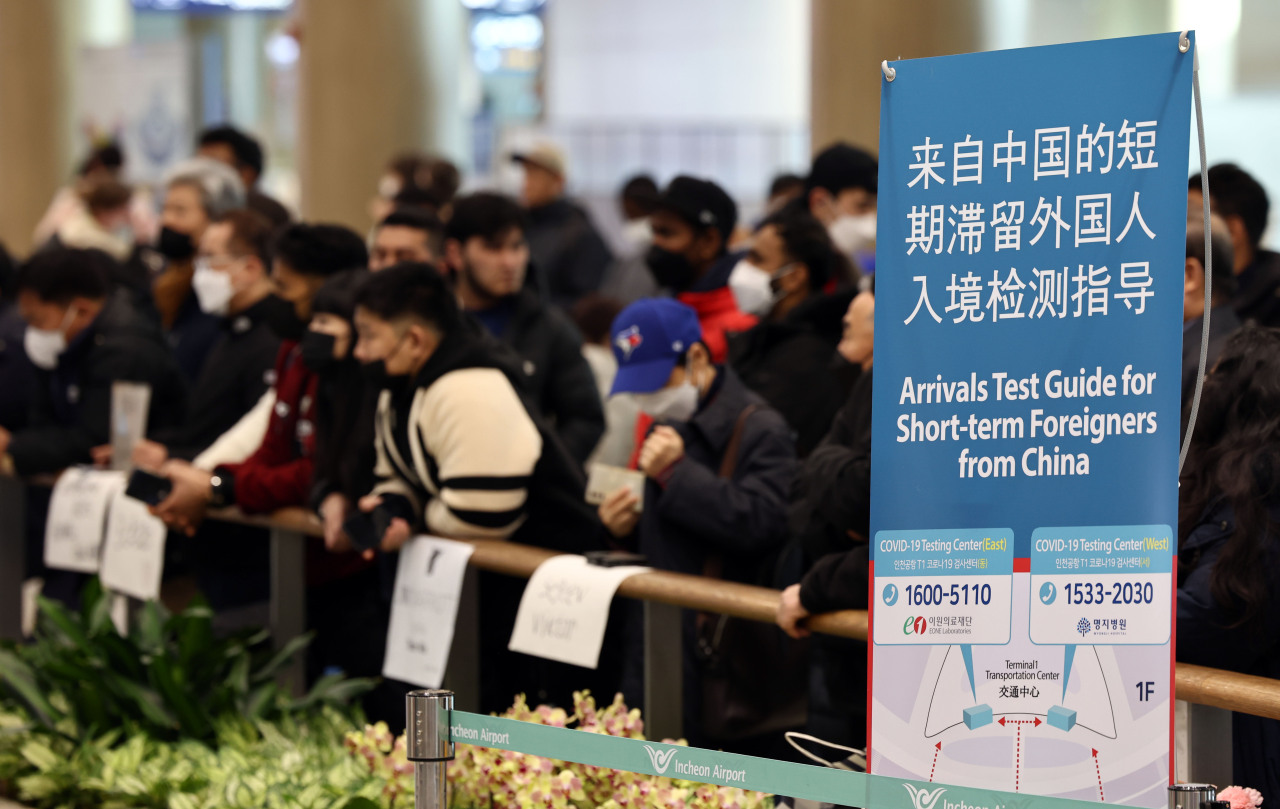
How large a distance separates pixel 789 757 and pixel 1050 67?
2155 millimetres

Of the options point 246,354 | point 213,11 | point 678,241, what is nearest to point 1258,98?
point 678,241

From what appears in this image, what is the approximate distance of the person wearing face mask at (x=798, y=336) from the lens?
480cm

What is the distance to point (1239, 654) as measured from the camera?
305 centimetres

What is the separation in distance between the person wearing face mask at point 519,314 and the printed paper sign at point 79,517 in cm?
147

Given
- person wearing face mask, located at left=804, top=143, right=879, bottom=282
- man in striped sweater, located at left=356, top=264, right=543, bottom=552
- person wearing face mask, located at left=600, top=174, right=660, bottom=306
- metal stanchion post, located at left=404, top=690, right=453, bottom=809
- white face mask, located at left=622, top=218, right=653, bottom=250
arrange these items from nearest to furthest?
1. metal stanchion post, located at left=404, top=690, right=453, bottom=809
2. man in striped sweater, located at left=356, top=264, right=543, bottom=552
3. person wearing face mask, located at left=804, top=143, right=879, bottom=282
4. person wearing face mask, located at left=600, top=174, right=660, bottom=306
5. white face mask, located at left=622, top=218, right=653, bottom=250

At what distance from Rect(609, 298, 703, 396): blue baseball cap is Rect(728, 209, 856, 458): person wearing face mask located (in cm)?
64

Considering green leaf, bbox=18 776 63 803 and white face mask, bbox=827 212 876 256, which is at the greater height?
white face mask, bbox=827 212 876 256

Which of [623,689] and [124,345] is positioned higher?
[124,345]

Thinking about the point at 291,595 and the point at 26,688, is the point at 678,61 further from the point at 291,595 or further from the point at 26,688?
the point at 26,688

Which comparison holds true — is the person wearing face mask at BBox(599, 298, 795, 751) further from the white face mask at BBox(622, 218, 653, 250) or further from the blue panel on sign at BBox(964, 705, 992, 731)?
the white face mask at BBox(622, 218, 653, 250)

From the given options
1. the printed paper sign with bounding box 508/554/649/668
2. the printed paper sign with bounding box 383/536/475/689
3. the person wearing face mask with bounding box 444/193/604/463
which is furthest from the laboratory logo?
the person wearing face mask with bounding box 444/193/604/463

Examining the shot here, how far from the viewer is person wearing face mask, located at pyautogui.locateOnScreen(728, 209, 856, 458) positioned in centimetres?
480

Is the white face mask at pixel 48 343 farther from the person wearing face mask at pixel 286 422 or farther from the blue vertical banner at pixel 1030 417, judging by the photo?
the blue vertical banner at pixel 1030 417

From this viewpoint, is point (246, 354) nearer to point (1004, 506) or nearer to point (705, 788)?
point (705, 788)
